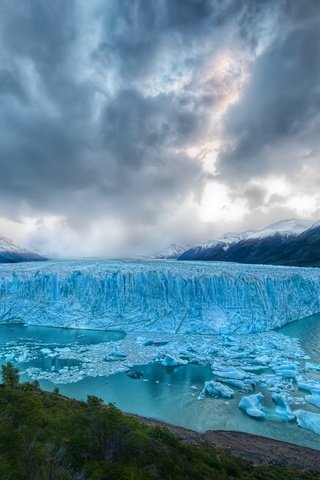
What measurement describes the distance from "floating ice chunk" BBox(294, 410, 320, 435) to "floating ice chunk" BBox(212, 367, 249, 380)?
294cm

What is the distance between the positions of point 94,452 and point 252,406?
6435 millimetres

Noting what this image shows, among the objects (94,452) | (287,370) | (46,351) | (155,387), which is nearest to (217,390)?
(155,387)

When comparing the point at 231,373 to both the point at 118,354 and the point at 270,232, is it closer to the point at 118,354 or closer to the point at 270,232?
the point at 118,354

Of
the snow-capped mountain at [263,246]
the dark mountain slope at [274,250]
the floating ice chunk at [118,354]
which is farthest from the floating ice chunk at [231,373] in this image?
the snow-capped mountain at [263,246]

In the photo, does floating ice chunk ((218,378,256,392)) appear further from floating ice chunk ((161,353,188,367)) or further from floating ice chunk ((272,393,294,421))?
floating ice chunk ((161,353,188,367))

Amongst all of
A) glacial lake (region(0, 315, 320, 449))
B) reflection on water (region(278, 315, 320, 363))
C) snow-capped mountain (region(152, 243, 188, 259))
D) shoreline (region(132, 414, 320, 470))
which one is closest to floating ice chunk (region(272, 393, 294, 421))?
glacial lake (region(0, 315, 320, 449))

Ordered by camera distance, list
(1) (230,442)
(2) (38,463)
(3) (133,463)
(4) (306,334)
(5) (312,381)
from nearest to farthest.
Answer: (2) (38,463)
(3) (133,463)
(1) (230,442)
(5) (312,381)
(4) (306,334)

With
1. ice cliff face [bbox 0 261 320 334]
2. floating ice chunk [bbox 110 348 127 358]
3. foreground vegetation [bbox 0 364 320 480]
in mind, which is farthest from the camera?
ice cliff face [bbox 0 261 320 334]

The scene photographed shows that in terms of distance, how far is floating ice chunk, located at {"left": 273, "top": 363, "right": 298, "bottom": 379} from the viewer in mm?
12953

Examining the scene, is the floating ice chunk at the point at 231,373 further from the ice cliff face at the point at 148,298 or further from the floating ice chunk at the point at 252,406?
the ice cliff face at the point at 148,298

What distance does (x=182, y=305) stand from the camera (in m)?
21.7

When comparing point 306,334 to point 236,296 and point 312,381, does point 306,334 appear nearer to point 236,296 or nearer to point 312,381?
point 236,296

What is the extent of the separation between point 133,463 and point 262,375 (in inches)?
362

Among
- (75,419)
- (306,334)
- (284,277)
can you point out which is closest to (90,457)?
(75,419)
